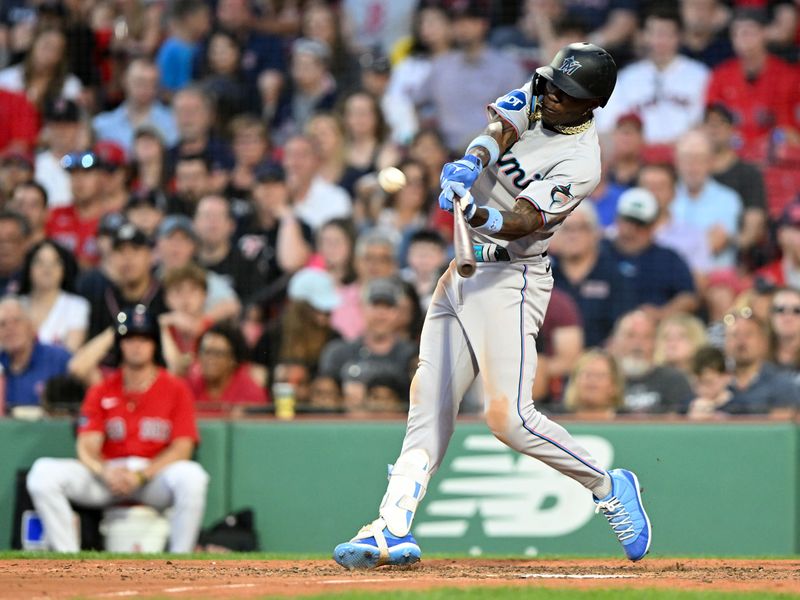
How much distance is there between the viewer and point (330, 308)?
10.1 meters

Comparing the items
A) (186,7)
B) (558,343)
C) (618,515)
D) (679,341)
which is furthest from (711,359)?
(186,7)

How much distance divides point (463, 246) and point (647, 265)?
189 inches

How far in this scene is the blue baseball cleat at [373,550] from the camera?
5656 millimetres

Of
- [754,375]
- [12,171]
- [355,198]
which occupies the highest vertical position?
→ [12,171]

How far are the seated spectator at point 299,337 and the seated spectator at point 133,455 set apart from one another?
124cm

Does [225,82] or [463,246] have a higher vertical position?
[225,82]

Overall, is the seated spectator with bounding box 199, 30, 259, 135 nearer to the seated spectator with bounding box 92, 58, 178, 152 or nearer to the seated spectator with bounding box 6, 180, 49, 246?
the seated spectator with bounding box 92, 58, 178, 152

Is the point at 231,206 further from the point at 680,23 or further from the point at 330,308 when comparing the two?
the point at 680,23

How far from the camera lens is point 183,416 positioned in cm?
841

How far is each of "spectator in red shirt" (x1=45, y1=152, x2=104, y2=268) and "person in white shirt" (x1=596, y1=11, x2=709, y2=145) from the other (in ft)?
12.9

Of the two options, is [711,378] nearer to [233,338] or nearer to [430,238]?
[430,238]

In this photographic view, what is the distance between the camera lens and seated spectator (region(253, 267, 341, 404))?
9680 mm

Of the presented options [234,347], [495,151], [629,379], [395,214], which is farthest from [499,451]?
[495,151]

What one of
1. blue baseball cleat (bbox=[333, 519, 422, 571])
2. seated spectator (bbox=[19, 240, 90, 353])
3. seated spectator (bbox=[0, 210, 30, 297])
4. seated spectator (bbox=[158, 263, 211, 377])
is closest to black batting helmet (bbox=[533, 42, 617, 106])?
blue baseball cleat (bbox=[333, 519, 422, 571])
